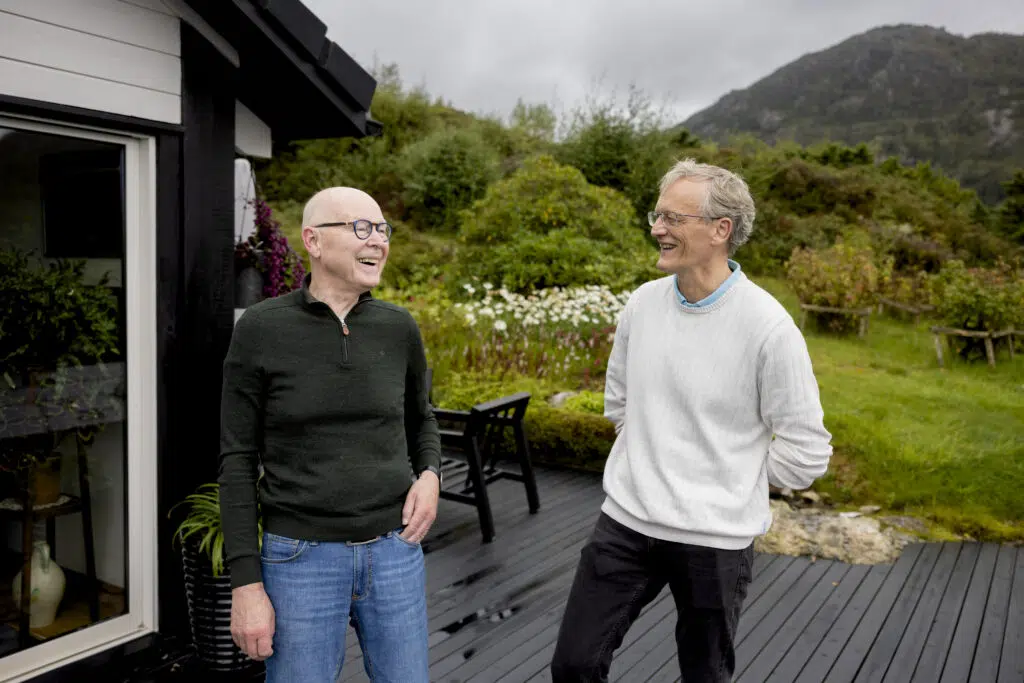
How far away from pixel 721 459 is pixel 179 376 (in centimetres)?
226

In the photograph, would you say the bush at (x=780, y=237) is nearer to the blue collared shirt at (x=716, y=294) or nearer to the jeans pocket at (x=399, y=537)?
the blue collared shirt at (x=716, y=294)

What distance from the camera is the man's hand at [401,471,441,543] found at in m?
1.86

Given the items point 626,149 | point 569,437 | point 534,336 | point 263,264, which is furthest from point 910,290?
point 263,264

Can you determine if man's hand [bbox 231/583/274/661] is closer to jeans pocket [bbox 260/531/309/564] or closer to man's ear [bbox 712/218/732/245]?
jeans pocket [bbox 260/531/309/564]

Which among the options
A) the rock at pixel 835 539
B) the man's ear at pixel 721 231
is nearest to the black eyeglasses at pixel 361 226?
the man's ear at pixel 721 231

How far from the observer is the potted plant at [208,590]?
2947 mm

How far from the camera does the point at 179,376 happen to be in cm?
316

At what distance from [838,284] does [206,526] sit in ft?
32.0

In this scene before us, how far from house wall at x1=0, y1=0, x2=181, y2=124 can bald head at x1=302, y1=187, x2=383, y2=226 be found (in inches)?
58.2

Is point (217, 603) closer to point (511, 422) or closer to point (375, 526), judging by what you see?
point (375, 526)

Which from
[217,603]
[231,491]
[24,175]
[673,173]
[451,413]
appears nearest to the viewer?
[231,491]

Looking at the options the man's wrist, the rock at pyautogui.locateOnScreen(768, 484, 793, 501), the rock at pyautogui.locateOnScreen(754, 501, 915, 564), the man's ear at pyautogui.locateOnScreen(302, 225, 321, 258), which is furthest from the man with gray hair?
the rock at pyautogui.locateOnScreen(768, 484, 793, 501)

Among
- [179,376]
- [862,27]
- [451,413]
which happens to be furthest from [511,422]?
[862,27]

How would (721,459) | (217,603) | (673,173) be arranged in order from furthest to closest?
(217,603) < (673,173) < (721,459)
